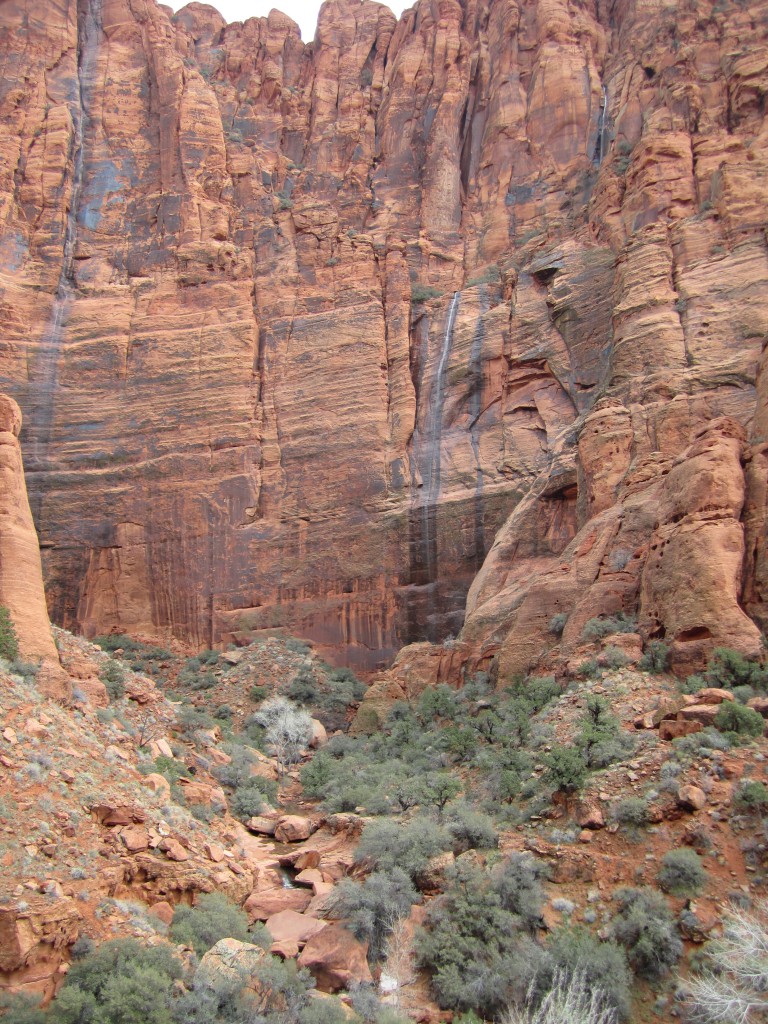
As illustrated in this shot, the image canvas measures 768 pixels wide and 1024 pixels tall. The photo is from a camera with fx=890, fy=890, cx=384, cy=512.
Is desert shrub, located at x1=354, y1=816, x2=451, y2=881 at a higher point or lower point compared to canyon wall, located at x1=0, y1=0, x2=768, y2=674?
lower

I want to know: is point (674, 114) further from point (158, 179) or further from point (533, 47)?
point (158, 179)

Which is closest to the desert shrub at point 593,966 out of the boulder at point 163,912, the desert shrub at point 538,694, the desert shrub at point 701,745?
the desert shrub at point 701,745

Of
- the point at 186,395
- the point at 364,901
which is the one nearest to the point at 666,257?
the point at 186,395

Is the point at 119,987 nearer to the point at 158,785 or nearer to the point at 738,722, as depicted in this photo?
the point at 158,785

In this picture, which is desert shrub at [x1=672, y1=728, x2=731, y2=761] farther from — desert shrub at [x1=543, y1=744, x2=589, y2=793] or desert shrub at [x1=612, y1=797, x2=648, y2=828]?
desert shrub at [x1=543, y1=744, x2=589, y2=793]

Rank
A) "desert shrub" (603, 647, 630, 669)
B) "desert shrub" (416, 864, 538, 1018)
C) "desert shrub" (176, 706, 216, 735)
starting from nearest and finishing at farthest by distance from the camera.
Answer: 1. "desert shrub" (416, 864, 538, 1018)
2. "desert shrub" (603, 647, 630, 669)
3. "desert shrub" (176, 706, 216, 735)

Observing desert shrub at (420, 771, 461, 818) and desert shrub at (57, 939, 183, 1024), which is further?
desert shrub at (420, 771, 461, 818)

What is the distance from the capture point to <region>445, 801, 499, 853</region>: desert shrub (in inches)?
533

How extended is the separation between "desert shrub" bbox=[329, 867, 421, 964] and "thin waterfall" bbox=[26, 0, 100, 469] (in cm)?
2523

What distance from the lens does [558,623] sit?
789 inches

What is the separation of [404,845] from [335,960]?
2460mm

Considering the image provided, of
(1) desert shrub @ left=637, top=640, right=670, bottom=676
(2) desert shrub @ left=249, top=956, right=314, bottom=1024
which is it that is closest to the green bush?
(2) desert shrub @ left=249, top=956, right=314, bottom=1024

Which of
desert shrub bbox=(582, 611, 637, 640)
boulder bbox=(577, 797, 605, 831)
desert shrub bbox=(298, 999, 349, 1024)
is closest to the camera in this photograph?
desert shrub bbox=(298, 999, 349, 1024)

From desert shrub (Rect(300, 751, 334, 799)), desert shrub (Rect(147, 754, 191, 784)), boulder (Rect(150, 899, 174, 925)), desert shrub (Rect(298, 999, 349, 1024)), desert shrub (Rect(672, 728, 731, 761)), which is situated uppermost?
desert shrub (Rect(672, 728, 731, 761))
